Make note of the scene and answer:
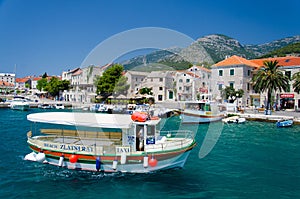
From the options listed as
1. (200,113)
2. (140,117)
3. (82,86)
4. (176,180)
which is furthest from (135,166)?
(82,86)

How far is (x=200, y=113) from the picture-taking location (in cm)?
3469

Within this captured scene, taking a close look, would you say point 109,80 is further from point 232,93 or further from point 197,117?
point 197,117

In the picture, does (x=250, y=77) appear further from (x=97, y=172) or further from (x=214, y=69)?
(x=97, y=172)

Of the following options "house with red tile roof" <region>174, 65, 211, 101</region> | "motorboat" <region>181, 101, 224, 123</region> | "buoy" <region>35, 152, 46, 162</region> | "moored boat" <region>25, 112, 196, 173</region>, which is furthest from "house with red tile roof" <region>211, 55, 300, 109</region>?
"buoy" <region>35, 152, 46, 162</region>

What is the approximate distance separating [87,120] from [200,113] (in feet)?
76.9

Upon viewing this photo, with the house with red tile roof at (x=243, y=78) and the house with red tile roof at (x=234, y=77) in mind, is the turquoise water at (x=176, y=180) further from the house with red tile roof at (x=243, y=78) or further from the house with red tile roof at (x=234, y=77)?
the house with red tile roof at (x=234, y=77)

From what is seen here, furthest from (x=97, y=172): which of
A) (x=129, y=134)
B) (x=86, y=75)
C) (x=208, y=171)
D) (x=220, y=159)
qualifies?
(x=86, y=75)

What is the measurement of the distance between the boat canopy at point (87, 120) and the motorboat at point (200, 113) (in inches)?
859

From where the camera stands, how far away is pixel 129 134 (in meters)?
13.4

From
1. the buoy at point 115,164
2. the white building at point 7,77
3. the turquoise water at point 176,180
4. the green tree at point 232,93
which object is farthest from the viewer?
the white building at point 7,77

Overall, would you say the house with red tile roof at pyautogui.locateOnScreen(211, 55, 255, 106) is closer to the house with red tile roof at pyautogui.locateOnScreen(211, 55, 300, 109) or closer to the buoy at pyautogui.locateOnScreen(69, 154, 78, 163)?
the house with red tile roof at pyautogui.locateOnScreen(211, 55, 300, 109)

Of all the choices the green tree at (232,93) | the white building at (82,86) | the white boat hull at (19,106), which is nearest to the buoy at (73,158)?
the green tree at (232,93)

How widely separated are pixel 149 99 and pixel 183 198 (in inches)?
1625

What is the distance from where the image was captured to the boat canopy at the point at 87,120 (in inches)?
520
